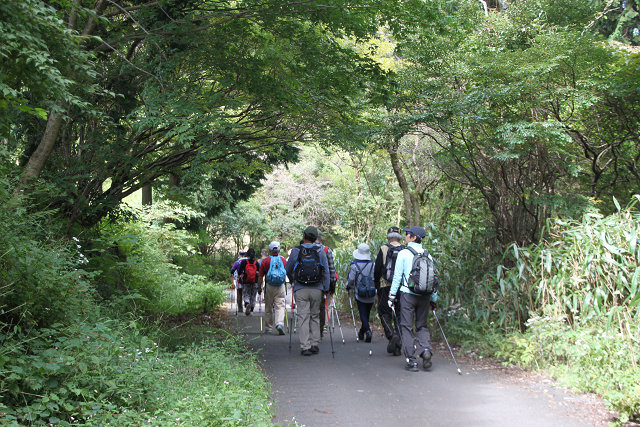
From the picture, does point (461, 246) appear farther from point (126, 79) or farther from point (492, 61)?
point (126, 79)

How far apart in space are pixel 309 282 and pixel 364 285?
1.27m

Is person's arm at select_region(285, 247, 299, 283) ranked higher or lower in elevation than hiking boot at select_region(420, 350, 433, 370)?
higher

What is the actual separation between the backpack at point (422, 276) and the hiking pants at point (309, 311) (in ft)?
6.59

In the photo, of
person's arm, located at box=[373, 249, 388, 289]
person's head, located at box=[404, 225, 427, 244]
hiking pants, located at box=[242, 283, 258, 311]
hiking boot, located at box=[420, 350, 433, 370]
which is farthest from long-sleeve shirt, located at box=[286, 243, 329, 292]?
hiking pants, located at box=[242, 283, 258, 311]

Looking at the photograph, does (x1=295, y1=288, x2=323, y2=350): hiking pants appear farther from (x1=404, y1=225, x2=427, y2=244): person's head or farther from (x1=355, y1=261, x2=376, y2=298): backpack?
(x1=404, y1=225, x2=427, y2=244): person's head

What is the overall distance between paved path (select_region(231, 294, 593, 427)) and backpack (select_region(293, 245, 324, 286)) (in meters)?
1.28

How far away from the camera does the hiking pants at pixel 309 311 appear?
8.58 metres

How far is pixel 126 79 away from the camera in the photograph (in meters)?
9.31

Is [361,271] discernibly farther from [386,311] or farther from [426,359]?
[426,359]

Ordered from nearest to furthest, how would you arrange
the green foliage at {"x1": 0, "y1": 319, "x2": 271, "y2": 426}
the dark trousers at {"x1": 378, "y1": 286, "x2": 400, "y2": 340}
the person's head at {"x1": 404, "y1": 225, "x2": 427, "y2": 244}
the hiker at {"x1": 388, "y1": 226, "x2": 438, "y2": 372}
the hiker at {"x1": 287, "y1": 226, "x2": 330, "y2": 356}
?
the green foliage at {"x1": 0, "y1": 319, "x2": 271, "y2": 426} → the hiker at {"x1": 388, "y1": 226, "x2": 438, "y2": 372} → the person's head at {"x1": 404, "y1": 225, "x2": 427, "y2": 244} → the hiker at {"x1": 287, "y1": 226, "x2": 330, "y2": 356} → the dark trousers at {"x1": 378, "y1": 286, "x2": 400, "y2": 340}

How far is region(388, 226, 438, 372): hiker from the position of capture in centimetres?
724

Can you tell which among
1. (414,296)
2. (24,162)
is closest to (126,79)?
(24,162)

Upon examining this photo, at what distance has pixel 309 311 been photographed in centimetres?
862

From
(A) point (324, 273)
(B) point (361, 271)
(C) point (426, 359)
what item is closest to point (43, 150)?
(A) point (324, 273)
